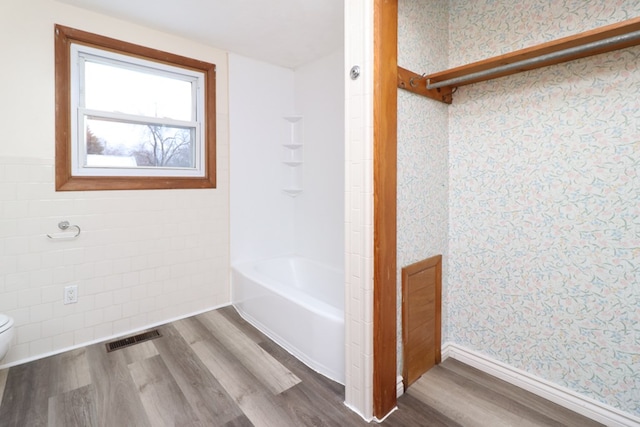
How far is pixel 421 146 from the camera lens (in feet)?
5.60

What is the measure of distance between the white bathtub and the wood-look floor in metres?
0.11

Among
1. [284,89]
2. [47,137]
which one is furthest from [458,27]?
[47,137]

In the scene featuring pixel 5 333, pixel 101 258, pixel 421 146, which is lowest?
pixel 5 333

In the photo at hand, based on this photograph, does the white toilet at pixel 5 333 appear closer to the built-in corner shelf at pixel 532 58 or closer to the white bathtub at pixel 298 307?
the white bathtub at pixel 298 307

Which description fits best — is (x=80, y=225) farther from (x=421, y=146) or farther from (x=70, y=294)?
(x=421, y=146)

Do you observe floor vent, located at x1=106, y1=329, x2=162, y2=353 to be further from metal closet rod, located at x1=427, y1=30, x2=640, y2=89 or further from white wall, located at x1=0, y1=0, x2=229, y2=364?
metal closet rod, located at x1=427, y1=30, x2=640, y2=89

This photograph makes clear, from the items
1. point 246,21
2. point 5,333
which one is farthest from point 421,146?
point 5,333

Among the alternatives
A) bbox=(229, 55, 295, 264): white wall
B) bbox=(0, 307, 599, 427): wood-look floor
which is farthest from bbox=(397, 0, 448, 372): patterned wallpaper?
bbox=(229, 55, 295, 264): white wall

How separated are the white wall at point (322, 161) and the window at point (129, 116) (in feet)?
3.00

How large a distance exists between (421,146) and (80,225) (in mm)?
2336

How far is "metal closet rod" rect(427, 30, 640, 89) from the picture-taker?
116cm

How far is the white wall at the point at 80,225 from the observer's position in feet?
6.15

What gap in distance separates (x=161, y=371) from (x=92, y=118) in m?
1.82

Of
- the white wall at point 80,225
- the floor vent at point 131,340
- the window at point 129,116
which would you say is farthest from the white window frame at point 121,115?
the floor vent at point 131,340
